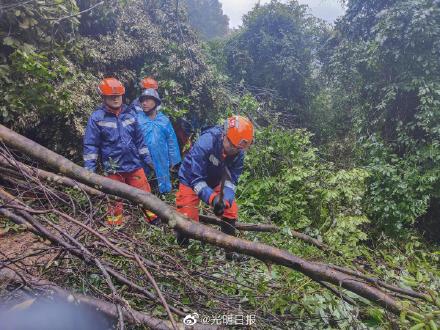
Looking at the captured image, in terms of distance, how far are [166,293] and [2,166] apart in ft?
4.39

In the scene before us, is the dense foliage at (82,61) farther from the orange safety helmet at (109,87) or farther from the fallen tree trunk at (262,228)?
the fallen tree trunk at (262,228)

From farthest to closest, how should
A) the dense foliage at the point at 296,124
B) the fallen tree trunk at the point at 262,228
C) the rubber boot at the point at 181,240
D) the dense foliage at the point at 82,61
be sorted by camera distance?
the dense foliage at the point at 82,61 < the fallen tree trunk at the point at 262,228 < the rubber boot at the point at 181,240 < the dense foliage at the point at 296,124

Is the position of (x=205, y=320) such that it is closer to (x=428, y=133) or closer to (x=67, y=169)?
(x=67, y=169)

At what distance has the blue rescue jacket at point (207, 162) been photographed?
3436mm

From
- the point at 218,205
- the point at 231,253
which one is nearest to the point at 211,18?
the point at 218,205

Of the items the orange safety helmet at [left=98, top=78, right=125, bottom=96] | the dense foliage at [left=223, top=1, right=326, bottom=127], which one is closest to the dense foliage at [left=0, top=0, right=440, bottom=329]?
the orange safety helmet at [left=98, top=78, right=125, bottom=96]

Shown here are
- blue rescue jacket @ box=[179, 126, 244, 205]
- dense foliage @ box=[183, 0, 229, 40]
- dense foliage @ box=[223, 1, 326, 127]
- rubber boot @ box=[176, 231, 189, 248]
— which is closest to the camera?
rubber boot @ box=[176, 231, 189, 248]

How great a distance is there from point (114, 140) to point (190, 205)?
4.00 feet

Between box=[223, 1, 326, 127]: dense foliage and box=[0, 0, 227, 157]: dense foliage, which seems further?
box=[223, 1, 326, 127]: dense foliage

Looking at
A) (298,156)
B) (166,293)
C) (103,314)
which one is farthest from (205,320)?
(298,156)

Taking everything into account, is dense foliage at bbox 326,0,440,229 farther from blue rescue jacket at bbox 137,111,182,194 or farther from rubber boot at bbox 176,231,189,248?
rubber boot at bbox 176,231,189,248

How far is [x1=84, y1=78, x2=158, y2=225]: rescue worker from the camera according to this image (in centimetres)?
397

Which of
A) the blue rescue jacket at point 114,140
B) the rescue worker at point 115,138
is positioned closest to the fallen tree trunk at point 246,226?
the rescue worker at point 115,138

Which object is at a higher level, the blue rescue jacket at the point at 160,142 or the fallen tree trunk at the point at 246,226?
the blue rescue jacket at the point at 160,142
